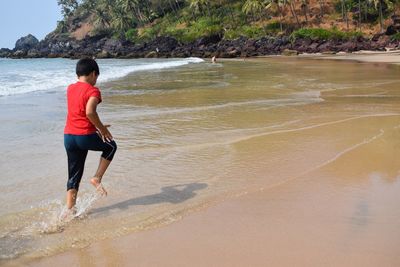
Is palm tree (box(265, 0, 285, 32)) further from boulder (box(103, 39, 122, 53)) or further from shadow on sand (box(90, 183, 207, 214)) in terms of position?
shadow on sand (box(90, 183, 207, 214))

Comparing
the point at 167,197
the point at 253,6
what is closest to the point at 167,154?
the point at 167,197

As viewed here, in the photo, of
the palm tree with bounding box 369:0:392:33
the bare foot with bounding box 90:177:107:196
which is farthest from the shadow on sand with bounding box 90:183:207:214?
the palm tree with bounding box 369:0:392:33

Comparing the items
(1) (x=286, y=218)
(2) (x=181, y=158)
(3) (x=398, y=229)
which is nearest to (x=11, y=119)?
(2) (x=181, y=158)

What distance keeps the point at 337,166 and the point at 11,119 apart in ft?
23.8

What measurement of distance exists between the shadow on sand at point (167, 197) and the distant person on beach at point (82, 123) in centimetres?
46

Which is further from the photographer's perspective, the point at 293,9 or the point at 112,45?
the point at 112,45

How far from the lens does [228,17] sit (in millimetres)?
71688

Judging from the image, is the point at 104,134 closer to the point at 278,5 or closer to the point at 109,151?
the point at 109,151

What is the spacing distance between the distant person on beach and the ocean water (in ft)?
1.38

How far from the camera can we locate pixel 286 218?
4.11 meters

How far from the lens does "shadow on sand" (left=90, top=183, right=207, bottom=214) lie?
15.2ft

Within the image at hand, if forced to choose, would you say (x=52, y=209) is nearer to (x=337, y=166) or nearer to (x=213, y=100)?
(x=337, y=166)

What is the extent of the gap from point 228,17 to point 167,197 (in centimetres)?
6965

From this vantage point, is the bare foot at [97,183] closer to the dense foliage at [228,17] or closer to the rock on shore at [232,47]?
the rock on shore at [232,47]
